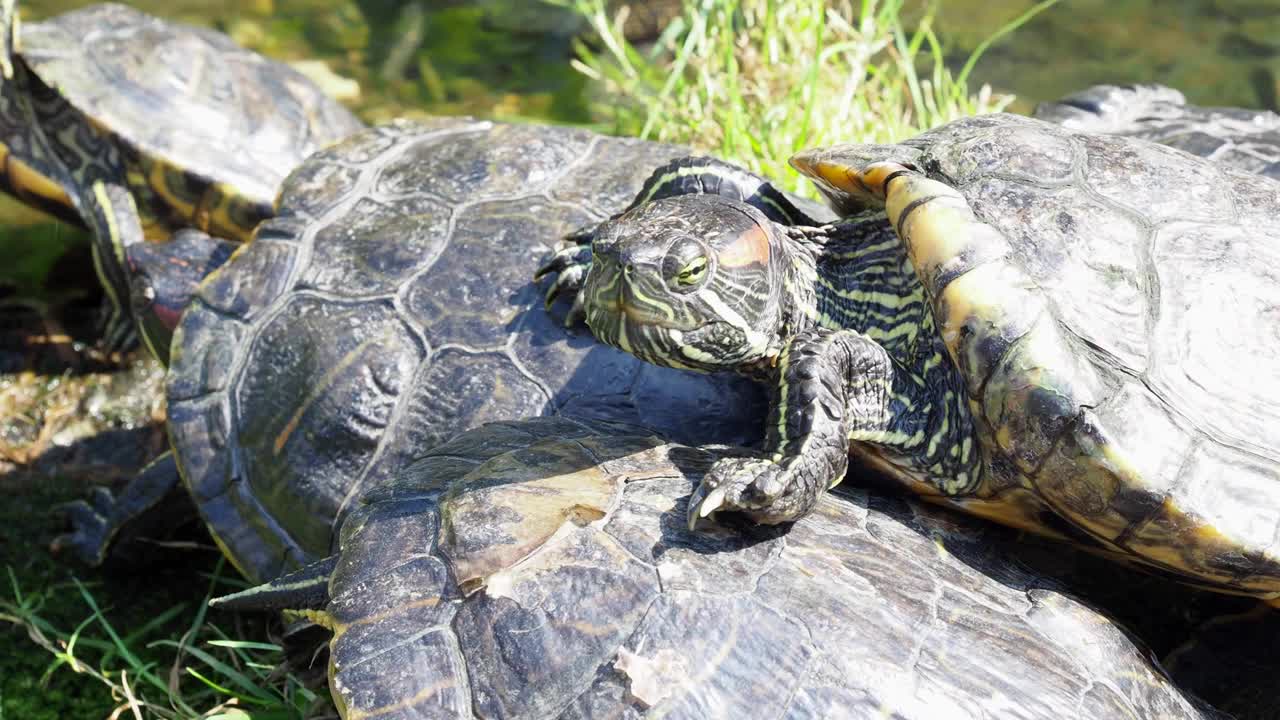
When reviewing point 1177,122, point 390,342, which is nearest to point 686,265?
point 390,342

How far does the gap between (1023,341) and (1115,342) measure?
0.26 meters

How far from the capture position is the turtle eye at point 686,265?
2570 mm

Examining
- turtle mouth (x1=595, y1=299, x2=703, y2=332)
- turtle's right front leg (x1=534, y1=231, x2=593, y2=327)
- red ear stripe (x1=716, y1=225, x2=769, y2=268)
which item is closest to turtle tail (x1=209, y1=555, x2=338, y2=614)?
→ turtle mouth (x1=595, y1=299, x2=703, y2=332)

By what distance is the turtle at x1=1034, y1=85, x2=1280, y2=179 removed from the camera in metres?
4.37

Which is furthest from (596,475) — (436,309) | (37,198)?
(37,198)

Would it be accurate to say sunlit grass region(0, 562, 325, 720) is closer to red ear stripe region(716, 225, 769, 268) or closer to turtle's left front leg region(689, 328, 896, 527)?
turtle's left front leg region(689, 328, 896, 527)

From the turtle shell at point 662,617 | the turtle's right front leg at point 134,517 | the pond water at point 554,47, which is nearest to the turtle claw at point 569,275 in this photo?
the turtle shell at point 662,617

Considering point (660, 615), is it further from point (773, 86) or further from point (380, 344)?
point (773, 86)

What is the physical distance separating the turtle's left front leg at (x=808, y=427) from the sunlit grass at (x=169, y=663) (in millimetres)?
1513

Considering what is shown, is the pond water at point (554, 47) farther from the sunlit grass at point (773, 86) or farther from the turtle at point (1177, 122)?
the turtle at point (1177, 122)

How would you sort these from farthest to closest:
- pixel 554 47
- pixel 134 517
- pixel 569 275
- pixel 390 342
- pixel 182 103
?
pixel 554 47, pixel 182 103, pixel 134 517, pixel 390 342, pixel 569 275

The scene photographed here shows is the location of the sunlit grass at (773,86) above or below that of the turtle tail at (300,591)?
above

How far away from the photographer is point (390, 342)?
11.4 ft

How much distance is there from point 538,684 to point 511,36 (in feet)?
26.8
